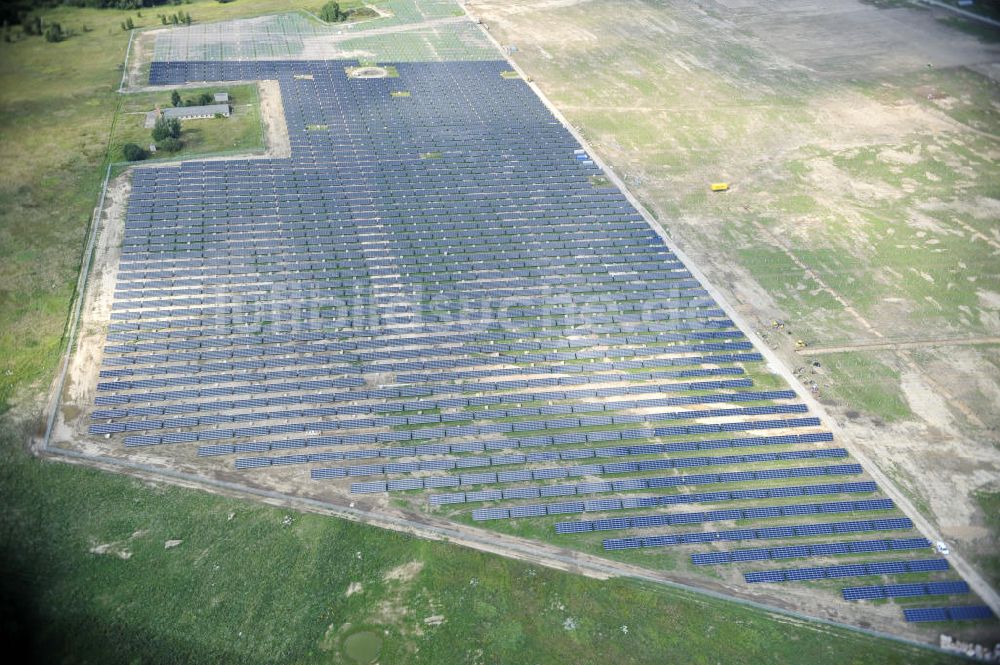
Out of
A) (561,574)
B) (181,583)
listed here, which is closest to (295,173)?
(181,583)

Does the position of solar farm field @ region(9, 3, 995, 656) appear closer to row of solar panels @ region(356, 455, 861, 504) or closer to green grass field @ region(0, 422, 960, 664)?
row of solar panels @ region(356, 455, 861, 504)

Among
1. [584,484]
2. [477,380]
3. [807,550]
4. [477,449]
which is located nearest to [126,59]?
[477,380]

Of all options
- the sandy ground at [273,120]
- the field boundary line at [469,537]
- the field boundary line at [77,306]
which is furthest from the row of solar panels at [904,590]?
the sandy ground at [273,120]

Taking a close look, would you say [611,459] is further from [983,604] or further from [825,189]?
[825,189]

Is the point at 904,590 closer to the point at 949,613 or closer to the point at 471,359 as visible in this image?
the point at 949,613

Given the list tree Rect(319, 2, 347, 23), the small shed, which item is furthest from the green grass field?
tree Rect(319, 2, 347, 23)
